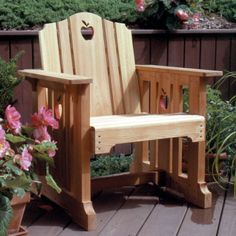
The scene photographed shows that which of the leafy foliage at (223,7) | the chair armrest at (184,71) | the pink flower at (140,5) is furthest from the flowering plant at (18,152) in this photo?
the leafy foliage at (223,7)

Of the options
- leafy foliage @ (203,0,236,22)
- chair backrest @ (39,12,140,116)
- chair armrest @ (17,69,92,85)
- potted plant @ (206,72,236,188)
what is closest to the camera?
chair armrest @ (17,69,92,85)

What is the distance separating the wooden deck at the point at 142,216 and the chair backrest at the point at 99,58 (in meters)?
0.51

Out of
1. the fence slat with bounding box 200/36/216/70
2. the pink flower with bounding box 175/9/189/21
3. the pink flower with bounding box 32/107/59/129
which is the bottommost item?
the pink flower with bounding box 32/107/59/129

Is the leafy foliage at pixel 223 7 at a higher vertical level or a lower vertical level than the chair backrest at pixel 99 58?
higher

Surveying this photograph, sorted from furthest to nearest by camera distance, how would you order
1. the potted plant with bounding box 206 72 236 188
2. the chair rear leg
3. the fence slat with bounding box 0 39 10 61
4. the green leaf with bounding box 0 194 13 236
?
the fence slat with bounding box 0 39 10 61
the potted plant with bounding box 206 72 236 188
the chair rear leg
the green leaf with bounding box 0 194 13 236

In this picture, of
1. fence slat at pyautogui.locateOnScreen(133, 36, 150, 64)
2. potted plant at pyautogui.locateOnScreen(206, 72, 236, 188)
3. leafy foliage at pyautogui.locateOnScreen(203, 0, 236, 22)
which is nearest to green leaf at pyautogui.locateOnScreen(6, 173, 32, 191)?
potted plant at pyautogui.locateOnScreen(206, 72, 236, 188)

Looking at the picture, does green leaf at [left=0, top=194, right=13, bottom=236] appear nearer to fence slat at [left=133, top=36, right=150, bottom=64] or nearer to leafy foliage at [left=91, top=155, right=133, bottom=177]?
leafy foliage at [left=91, top=155, right=133, bottom=177]

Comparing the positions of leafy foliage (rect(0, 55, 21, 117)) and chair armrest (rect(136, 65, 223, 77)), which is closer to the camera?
chair armrest (rect(136, 65, 223, 77))

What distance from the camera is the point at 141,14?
162 inches

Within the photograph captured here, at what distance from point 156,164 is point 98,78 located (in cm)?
62

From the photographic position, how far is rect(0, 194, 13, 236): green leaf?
6.70ft

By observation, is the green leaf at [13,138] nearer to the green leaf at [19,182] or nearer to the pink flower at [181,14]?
the green leaf at [19,182]

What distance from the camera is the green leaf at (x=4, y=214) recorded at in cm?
204

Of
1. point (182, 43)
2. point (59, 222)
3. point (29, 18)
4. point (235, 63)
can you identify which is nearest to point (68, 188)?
point (59, 222)
